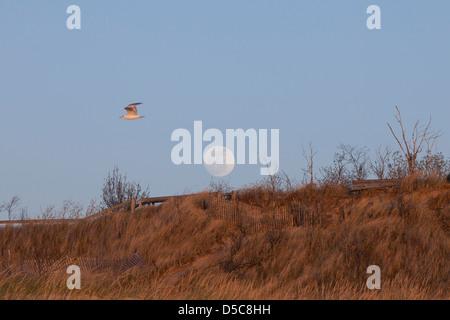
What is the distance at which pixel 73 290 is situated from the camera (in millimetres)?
12117

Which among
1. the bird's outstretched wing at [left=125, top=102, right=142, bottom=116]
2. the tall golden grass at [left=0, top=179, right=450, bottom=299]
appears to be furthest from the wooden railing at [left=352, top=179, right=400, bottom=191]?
the bird's outstretched wing at [left=125, top=102, right=142, bottom=116]

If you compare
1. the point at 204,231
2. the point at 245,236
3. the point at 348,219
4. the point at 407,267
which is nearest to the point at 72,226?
the point at 204,231

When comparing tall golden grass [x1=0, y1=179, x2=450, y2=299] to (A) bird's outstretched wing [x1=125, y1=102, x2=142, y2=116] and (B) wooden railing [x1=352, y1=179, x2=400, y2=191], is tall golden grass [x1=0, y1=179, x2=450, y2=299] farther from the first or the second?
(A) bird's outstretched wing [x1=125, y1=102, x2=142, y2=116]

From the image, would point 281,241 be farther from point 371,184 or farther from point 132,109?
point 132,109

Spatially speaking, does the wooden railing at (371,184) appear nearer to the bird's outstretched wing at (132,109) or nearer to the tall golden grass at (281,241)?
the tall golden grass at (281,241)

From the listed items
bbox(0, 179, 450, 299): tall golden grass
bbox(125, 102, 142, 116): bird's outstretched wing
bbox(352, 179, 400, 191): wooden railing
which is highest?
bbox(125, 102, 142, 116): bird's outstretched wing

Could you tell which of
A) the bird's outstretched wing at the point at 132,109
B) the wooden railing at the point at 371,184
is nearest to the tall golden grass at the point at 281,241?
the wooden railing at the point at 371,184

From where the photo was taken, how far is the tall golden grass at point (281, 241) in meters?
21.3

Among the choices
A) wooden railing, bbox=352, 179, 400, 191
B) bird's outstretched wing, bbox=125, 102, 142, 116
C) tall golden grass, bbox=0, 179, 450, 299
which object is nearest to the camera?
tall golden grass, bbox=0, 179, 450, 299

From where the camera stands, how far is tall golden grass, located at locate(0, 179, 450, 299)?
69.9 feet

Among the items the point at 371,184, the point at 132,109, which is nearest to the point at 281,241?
the point at 371,184

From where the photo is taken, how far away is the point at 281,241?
24203mm
